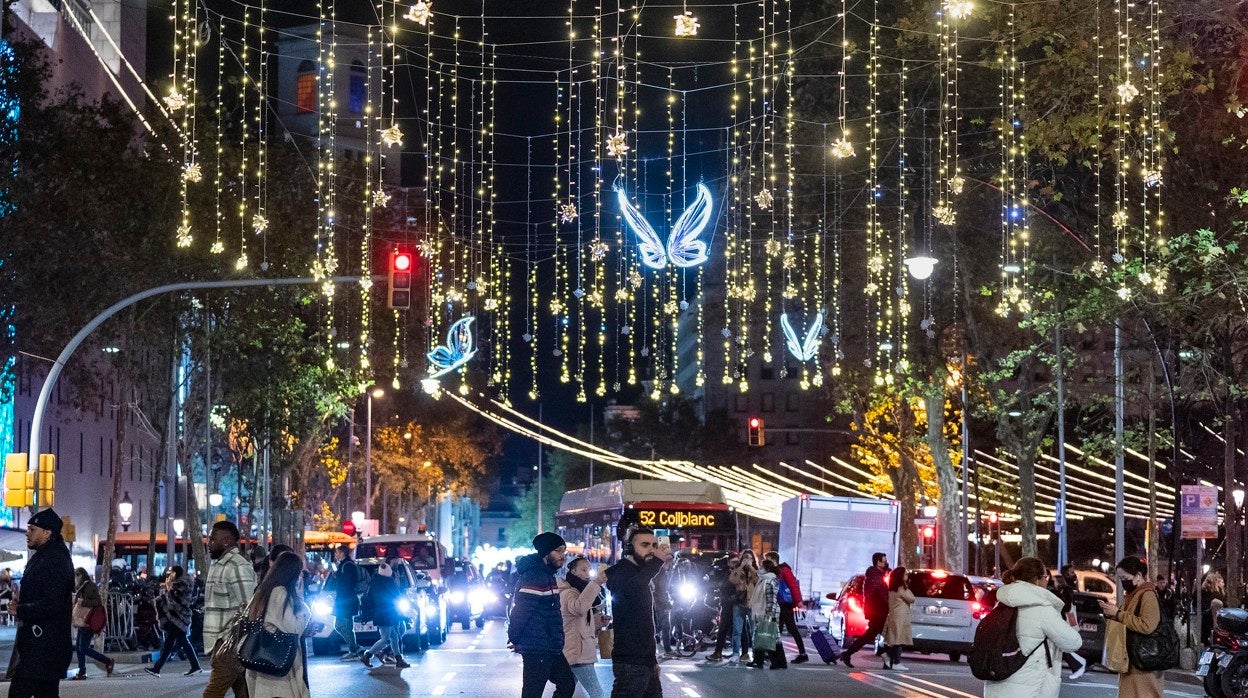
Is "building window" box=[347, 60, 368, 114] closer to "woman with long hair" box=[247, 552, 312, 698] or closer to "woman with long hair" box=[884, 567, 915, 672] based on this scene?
"woman with long hair" box=[884, 567, 915, 672]

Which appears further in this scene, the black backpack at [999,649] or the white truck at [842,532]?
the white truck at [842,532]

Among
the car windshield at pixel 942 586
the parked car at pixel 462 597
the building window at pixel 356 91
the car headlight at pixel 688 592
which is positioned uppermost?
the building window at pixel 356 91

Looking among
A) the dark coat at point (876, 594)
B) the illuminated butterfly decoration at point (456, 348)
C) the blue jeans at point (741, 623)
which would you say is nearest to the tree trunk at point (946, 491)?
the illuminated butterfly decoration at point (456, 348)

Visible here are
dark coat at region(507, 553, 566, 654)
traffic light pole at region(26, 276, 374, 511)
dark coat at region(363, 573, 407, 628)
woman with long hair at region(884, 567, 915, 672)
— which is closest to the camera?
dark coat at region(507, 553, 566, 654)

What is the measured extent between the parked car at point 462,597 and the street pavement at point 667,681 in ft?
42.9

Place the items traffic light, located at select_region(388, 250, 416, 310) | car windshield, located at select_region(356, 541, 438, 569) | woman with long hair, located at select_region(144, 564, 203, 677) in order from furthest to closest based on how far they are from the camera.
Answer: car windshield, located at select_region(356, 541, 438, 569) → traffic light, located at select_region(388, 250, 416, 310) → woman with long hair, located at select_region(144, 564, 203, 677)

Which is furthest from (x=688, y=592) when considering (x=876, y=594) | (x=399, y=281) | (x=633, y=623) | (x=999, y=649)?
(x=999, y=649)

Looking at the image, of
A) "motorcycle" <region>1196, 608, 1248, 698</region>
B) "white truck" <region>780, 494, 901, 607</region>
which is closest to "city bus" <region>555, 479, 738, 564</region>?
"white truck" <region>780, 494, 901, 607</region>

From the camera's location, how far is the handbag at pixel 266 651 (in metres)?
12.3

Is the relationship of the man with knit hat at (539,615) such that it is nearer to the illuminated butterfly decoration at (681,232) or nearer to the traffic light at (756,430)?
the illuminated butterfly decoration at (681,232)

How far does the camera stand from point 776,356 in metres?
121

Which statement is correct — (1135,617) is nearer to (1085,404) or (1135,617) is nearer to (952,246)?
(1085,404)

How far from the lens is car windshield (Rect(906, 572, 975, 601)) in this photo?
29375 mm

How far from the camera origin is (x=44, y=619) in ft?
38.5
